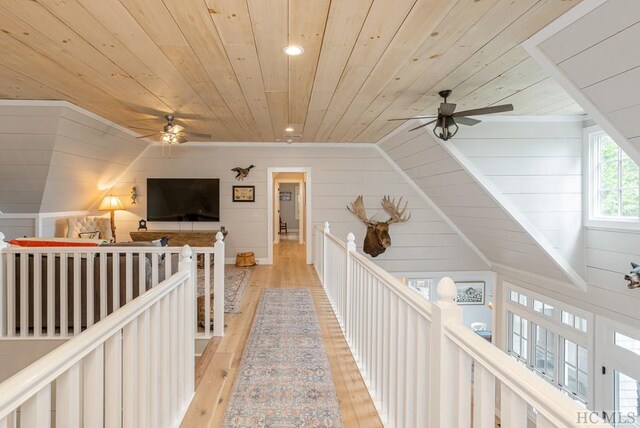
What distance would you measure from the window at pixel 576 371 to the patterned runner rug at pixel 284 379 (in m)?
3.59

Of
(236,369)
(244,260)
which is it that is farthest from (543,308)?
(244,260)

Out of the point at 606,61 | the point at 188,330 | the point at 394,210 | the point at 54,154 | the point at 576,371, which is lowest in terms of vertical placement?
the point at 576,371

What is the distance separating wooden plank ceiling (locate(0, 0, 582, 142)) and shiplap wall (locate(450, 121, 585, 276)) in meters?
0.30

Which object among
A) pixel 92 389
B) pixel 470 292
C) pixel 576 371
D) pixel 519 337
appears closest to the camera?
pixel 92 389

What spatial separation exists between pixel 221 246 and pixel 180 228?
383 cm

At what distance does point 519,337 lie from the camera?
5848 millimetres

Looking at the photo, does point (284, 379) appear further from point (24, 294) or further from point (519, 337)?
point (519, 337)

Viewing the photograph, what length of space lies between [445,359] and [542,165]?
4119 mm

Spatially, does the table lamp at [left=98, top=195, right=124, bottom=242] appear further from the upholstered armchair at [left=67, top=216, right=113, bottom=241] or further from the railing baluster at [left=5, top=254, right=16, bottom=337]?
the railing baluster at [left=5, top=254, right=16, bottom=337]

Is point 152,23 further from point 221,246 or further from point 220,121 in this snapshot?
point 220,121

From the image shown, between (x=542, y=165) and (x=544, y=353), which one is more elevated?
(x=542, y=165)

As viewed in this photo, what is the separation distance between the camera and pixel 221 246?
329cm

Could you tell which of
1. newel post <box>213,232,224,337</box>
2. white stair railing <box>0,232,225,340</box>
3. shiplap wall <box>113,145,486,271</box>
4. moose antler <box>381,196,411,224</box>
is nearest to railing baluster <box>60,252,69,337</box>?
white stair railing <box>0,232,225,340</box>

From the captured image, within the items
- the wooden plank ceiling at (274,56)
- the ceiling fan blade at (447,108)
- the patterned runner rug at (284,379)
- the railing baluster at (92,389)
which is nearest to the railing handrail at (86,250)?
the patterned runner rug at (284,379)
